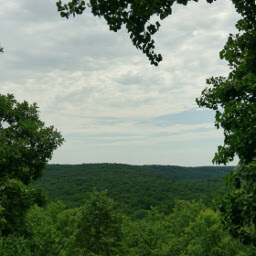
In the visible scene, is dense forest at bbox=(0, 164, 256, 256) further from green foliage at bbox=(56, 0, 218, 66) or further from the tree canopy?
green foliage at bbox=(56, 0, 218, 66)

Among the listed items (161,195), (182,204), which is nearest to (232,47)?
(182,204)

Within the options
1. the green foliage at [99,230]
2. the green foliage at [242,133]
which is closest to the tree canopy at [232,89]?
the green foliage at [242,133]

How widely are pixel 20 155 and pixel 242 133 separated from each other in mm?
8577

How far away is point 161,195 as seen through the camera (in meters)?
112

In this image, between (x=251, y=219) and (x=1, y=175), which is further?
(x=1, y=175)

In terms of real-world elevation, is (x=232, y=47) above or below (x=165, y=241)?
above

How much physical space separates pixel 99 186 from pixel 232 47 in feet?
424

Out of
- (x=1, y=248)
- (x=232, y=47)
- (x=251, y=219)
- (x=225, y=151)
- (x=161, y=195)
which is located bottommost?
(x=161, y=195)

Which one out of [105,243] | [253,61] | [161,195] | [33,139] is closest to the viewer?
[253,61]

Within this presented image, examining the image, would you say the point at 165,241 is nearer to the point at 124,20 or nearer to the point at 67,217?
the point at 67,217

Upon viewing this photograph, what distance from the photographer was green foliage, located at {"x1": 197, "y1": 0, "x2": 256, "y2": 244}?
566cm

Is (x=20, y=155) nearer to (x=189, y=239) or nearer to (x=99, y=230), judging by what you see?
(x=99, y=230)

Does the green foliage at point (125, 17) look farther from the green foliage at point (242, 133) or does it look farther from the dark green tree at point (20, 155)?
the dark green tree at point (20, 155)

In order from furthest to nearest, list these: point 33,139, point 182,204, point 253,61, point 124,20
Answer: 1. point 182,204
2. point 33,139
3. point 253,61
4. point 124,20
